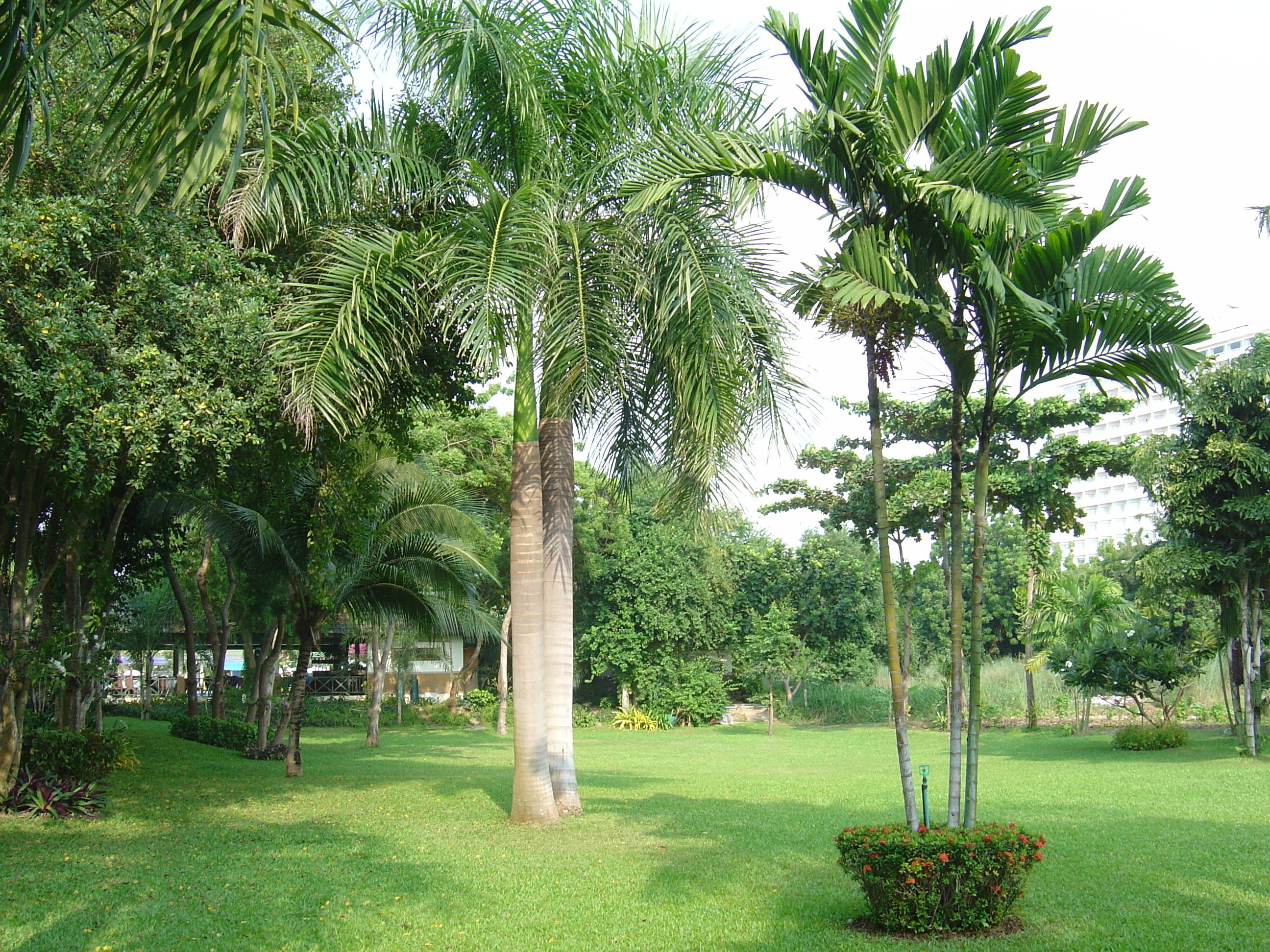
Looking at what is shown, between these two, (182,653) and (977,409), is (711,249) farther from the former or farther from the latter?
(182,653)

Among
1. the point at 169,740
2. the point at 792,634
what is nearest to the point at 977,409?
the point at 792,634

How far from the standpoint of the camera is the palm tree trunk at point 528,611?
9.59 metres

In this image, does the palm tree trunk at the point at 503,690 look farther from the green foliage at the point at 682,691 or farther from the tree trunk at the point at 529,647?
the tree trunk at the point at 529,647

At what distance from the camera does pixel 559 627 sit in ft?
33.2

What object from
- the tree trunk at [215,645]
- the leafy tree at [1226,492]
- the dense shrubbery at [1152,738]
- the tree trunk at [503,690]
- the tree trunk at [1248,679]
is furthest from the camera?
the tree trunk at [503,690]

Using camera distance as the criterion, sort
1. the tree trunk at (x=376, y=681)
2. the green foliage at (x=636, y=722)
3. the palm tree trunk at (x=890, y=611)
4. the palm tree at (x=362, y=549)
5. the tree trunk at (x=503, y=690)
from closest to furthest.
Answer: the palm tree trunk at (x=890, y=611)
the palm tree at (x=362, y=549)
the tree trunk at (x=376, y=681)
the tree trunk at (x=503, y=690)
the green foliage at (x=636, y=722)

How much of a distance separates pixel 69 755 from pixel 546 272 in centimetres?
766

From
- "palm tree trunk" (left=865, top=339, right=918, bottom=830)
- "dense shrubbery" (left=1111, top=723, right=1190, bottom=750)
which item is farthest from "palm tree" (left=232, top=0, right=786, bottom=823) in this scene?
"dense shrubbery" (left=1111, top=723, right=1190, bottom=750)

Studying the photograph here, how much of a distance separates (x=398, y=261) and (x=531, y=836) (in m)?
5.45

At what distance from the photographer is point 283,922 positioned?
6.14m

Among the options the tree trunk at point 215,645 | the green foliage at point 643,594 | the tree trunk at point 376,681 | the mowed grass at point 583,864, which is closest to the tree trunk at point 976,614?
the mowed grass at point 583,864

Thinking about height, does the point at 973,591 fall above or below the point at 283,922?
above

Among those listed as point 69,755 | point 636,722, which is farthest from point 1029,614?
point 69,755

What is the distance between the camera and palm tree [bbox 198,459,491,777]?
13.1m
